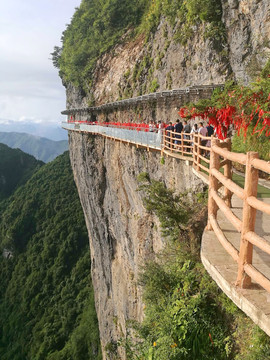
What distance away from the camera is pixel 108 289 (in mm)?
25406

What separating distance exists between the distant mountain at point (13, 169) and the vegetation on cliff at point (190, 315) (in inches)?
3527

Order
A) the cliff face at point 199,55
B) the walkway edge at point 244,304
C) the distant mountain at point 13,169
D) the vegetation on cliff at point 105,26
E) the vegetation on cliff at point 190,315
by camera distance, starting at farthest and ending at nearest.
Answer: the distant mountain at point 13,169 < the vegetation on cliff at point 105,26 < the cliff face at point 199,55 < the vegetation on cliff at point 190,315 < the walkway edge at point 244,304

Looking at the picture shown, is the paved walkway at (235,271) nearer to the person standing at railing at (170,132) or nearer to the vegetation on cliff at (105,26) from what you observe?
the person standing at railing at (170,132)

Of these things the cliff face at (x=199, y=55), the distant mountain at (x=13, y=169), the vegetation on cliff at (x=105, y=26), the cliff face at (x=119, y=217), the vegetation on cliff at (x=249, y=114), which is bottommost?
the distant mountain at (x=13, y=169)

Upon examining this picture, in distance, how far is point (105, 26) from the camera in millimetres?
30875

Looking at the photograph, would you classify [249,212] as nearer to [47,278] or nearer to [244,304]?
[244,304]

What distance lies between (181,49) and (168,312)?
1648 cm

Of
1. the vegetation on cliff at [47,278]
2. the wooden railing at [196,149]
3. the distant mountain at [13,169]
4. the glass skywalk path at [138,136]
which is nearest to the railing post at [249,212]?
the wooden railing at [196,149]

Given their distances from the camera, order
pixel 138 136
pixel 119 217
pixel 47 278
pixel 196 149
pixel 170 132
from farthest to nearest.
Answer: pixel 47 278
pixel 119 217
pixel 138 136
pixel 170 132
pixel 196 149

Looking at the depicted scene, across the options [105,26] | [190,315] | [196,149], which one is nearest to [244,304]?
[190,315]

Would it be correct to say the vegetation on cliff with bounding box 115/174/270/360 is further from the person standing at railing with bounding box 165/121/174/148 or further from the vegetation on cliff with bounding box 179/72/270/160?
the person standing at railing with bounding box 165/121/174/148

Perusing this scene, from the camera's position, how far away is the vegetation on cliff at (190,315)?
5.18 metres

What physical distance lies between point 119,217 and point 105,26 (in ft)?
77.7

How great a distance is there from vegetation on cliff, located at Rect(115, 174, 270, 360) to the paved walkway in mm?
1933
